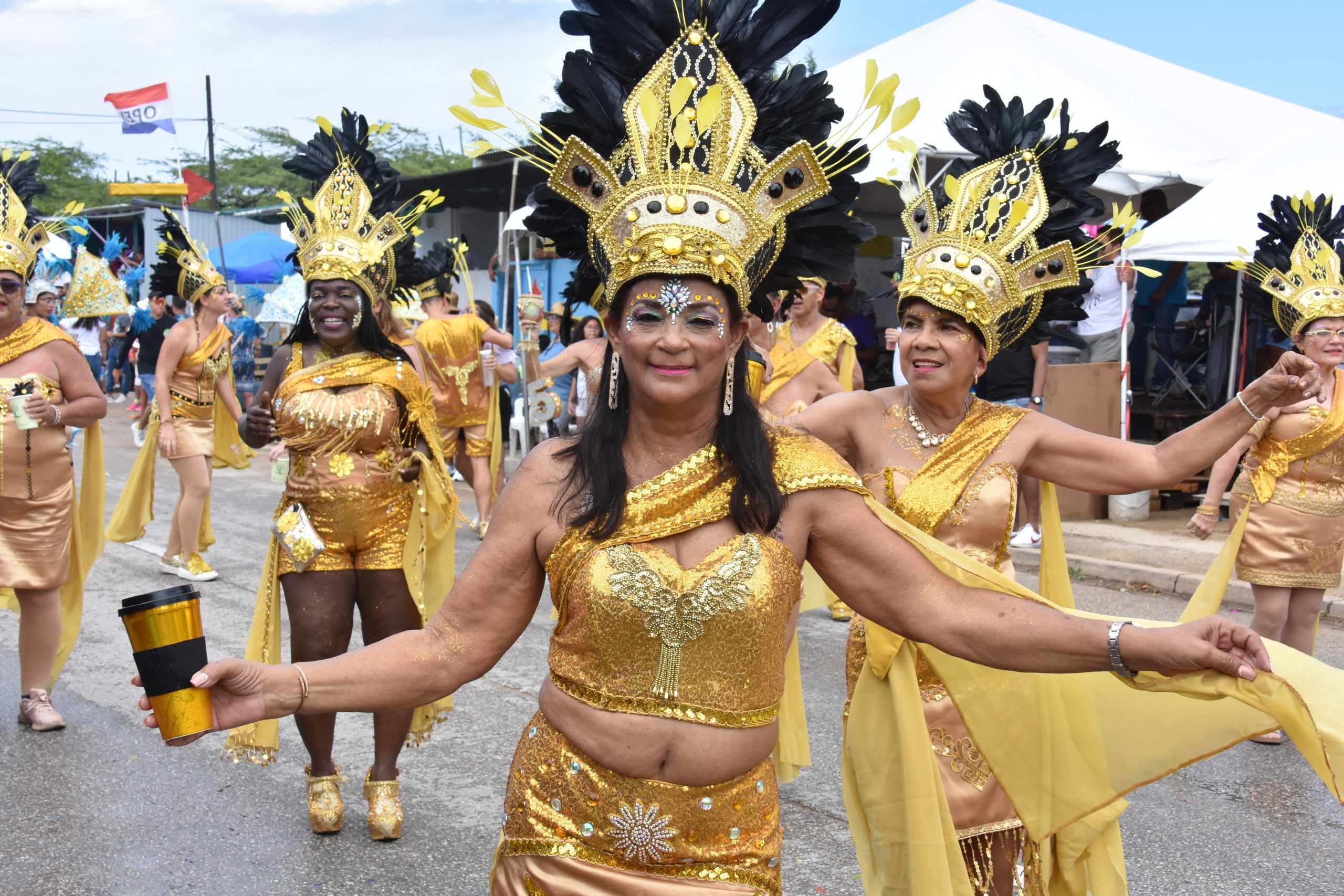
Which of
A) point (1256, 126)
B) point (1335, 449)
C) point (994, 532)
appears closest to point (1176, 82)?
point (1256, 126)

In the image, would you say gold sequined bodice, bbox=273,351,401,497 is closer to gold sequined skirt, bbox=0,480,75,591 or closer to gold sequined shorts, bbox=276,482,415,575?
gold sequined shorts, bbox=276,482,415,575

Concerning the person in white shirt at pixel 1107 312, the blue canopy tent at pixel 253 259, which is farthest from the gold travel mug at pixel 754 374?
the blue canopy tent at pixel 253 259

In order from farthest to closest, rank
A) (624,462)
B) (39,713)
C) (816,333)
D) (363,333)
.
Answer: (816,333) → (39,713) → (363,333) → (624,462)

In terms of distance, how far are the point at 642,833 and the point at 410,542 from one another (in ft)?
8.70

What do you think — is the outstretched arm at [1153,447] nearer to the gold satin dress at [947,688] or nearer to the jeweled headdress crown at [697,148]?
the gold satin dress at [947,688]

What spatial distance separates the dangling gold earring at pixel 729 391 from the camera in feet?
8.16

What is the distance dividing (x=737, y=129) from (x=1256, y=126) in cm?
1247

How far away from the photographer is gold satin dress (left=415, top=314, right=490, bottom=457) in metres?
10.5

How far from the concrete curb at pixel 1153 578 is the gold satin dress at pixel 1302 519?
2152 millimetres

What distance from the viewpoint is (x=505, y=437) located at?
17312 mm

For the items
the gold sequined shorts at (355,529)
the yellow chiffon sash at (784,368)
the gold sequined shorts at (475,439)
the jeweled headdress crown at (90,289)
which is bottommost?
the gold sequined shorts at (475,439)

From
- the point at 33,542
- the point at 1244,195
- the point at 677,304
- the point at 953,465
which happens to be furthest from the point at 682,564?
the point at 1244,195

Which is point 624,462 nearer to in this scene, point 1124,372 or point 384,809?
point 384,809

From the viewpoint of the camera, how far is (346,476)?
4676 mm
